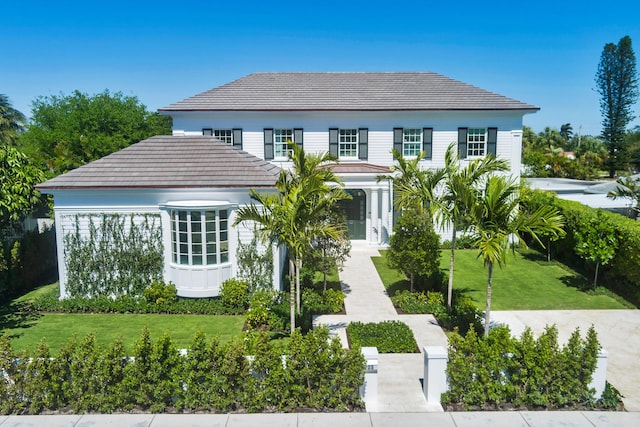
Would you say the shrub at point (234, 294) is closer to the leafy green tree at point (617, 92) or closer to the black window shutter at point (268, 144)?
the black window shutter at point (268, 144)

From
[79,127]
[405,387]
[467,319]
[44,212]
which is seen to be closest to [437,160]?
[467,319]

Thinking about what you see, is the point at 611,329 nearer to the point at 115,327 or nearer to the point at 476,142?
the point at 476,142

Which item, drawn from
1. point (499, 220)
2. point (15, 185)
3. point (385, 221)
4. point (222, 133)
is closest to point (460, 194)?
point (499, 220)

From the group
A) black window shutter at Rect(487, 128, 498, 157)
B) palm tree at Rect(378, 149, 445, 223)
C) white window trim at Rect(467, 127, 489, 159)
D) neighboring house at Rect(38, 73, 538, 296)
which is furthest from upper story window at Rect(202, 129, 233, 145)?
black window shutter at Rect(487, 128, 498, 157)

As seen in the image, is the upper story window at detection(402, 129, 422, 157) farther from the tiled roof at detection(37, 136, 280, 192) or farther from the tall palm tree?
the tiled roof at detection(37, 136, 280, 192)

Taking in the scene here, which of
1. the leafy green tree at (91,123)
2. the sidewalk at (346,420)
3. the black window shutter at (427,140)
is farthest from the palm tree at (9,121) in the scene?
the sidewalk at (346,420)

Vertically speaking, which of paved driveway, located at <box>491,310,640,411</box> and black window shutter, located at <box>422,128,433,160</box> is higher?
black window shutter, located at <box>422,128,433,160</box>

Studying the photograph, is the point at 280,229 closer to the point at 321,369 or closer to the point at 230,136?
the point at 321,369
